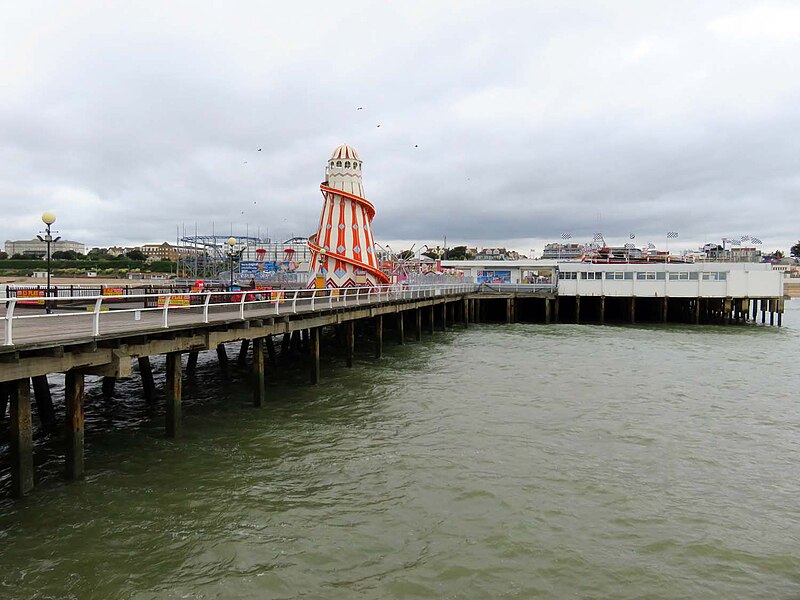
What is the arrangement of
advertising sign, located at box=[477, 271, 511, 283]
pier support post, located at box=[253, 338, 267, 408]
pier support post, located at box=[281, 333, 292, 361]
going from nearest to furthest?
pier support post, located at box=[253, 338, 267, 408]
pier support post, located at box=[281, 333, 292, 361]
advertising sign, located at box=[477, 271, 511, 283]

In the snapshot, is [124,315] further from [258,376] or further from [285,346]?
[285,346]

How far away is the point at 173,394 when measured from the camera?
41.2 ft

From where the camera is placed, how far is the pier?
930cm

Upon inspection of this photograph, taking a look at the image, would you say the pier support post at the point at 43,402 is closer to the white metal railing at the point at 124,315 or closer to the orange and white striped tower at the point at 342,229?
the white metal railing at the point at 124,315

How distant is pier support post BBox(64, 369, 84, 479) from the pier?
0.06 ft

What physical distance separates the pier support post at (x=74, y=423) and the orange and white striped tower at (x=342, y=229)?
77.9 ft

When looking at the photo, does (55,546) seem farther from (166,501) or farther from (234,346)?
(234,346)

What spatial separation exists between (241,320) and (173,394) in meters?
2.54

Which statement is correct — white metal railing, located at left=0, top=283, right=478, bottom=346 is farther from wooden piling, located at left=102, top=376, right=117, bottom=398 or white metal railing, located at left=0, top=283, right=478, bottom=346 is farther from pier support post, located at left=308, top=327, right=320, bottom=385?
wooden piling, located at left=102, top=376, right=117, bottom=398

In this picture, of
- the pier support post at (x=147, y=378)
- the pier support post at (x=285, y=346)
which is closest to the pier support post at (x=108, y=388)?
the pier support post at (x=147, y=378)

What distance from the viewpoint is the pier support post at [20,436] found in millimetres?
8945

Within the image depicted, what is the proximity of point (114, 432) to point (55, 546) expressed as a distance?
5672 mm

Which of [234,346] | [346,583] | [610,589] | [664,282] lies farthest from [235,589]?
[664,282]

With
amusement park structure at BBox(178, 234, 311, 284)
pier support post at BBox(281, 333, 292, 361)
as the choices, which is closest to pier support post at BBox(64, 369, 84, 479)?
pier support post at BBox(281, 333, 292, 361)
